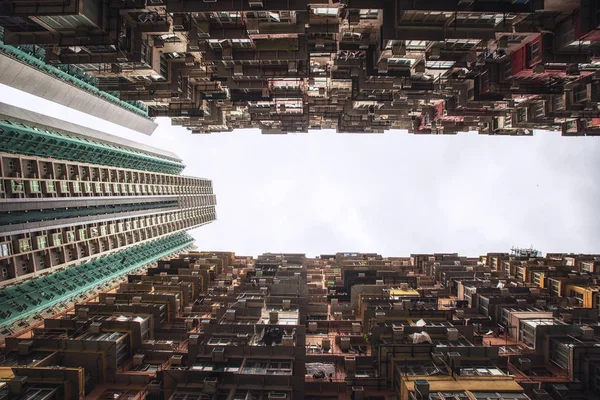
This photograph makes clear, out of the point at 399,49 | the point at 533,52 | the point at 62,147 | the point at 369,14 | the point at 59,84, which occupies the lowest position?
the point at 533,52

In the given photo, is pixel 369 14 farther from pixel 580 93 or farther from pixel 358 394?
pixel 358 394

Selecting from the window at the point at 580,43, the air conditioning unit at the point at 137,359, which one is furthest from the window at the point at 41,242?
the window at the point at 580,43

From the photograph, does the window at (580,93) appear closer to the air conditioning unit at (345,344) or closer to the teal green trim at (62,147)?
the air conditioning unit at (345,344)

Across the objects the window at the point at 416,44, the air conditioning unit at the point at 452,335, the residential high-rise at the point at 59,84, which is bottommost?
the air conditioning unit at the point at 452,335

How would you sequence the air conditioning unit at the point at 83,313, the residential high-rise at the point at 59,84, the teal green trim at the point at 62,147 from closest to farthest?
the air conditioning unit at the point at 83,313 < the teal green trim at the point at 62,147 < the residential high-rise at the point at 59,84

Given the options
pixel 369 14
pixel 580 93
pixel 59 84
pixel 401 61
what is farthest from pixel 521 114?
pixel 59 84

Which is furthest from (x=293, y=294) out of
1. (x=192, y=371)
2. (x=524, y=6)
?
(x=524, y=6)

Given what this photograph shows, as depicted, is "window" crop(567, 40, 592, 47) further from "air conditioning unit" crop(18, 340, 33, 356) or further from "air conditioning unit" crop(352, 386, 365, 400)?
"air conditioning unit" crop(18, 340, 33, 356)
